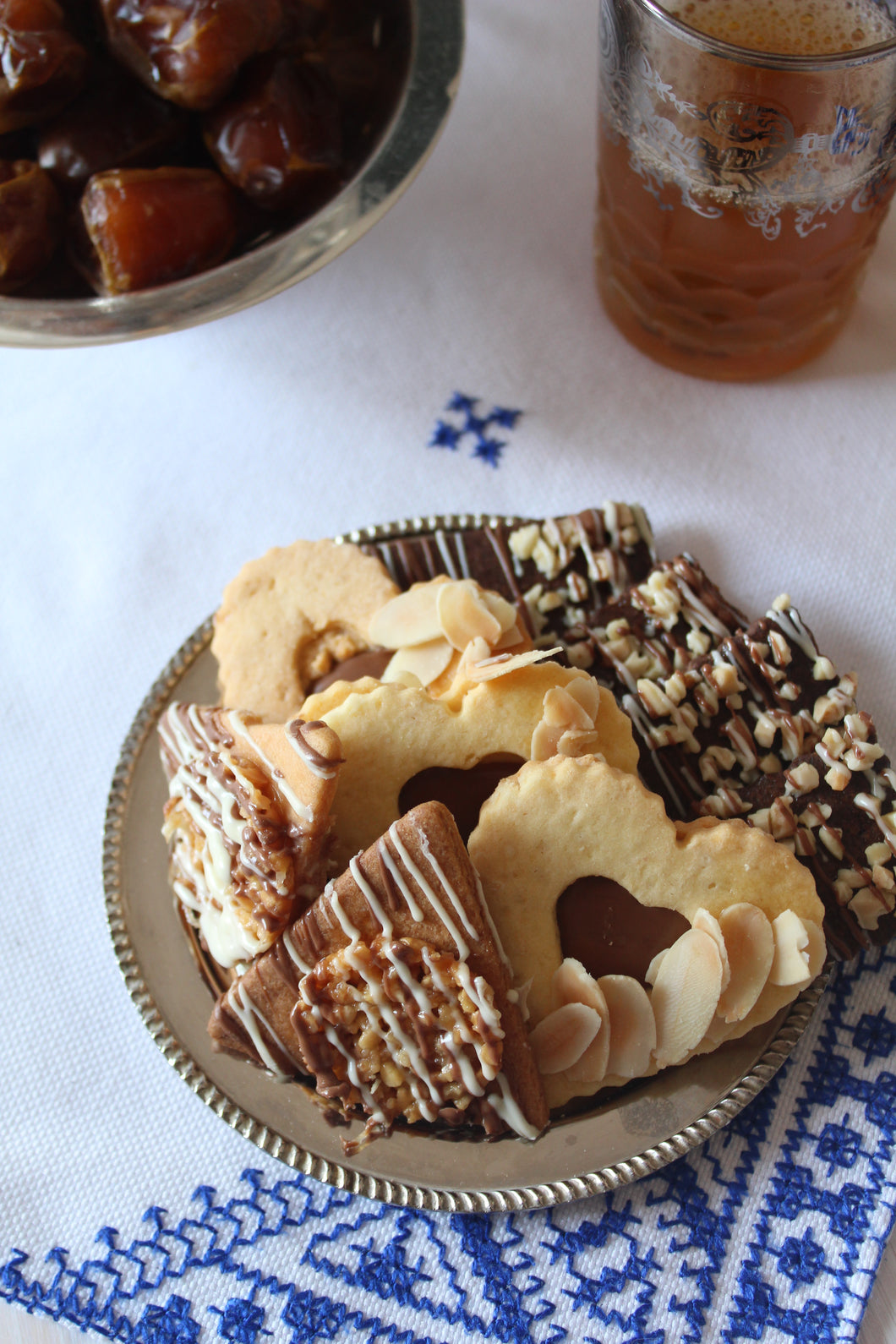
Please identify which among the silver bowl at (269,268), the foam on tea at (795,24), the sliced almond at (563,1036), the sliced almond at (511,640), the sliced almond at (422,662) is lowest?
the sliced almond at (563,1036)

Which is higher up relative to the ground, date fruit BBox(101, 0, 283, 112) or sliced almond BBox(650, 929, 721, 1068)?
date fruit BBox(101, 0, 283, 112)

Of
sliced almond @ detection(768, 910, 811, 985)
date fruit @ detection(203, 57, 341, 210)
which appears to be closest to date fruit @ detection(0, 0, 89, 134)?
date fruit @ detection(203, 57, 341, 210)

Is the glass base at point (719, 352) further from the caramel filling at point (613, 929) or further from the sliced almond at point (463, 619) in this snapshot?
the caramel filling at point (613, 929)

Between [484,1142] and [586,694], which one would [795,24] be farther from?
[484,1142]

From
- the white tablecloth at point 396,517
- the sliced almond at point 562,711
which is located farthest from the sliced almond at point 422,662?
the white tablecloth at point 396,517

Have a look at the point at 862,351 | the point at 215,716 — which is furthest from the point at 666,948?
the point at 862,351

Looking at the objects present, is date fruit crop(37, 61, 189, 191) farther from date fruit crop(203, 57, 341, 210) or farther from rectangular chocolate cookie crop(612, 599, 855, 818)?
rectangular chocolate cookie crop(612, 599, 855, 818)

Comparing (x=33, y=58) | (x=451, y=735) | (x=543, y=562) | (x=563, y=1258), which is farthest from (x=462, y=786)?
(x=33, y=58)
